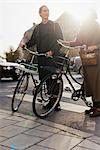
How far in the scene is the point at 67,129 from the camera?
17.0ft

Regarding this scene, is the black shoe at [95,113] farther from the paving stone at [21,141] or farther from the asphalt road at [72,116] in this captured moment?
the paving stone at [21,141]

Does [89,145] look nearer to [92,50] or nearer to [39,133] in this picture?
[39,133]

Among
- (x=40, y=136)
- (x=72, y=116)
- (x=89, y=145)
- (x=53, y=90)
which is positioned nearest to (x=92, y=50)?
(x=53, y=90)

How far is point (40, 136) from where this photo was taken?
4.79 meters

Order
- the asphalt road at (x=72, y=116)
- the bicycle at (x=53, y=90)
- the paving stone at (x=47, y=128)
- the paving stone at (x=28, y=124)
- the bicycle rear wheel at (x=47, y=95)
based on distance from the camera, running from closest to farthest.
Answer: the paving stone at (x=47, y=128), the paving stone at (x=28, y=124), the asphalt road at (x=72, y=116), the bicycle rear wheel at (x=47, y=95), the bicycle at (x=53, y=90)

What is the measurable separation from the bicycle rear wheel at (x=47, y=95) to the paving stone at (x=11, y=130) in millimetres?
851

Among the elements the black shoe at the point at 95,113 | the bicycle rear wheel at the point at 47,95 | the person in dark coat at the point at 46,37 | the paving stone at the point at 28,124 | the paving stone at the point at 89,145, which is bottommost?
the paving stone at the point at 89,145

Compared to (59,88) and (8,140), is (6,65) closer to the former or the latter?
(59,88)

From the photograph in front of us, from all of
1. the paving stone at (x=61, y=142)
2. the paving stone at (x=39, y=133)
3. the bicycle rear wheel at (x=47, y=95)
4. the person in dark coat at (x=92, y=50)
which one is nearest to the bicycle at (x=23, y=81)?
the bicycle rear wheel at (x=47, y=95)

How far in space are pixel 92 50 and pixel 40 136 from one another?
6.27ft

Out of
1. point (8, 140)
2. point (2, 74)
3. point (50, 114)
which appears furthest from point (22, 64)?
point (2, 74)

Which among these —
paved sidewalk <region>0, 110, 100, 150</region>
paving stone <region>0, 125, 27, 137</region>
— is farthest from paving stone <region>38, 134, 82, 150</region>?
paving stone <region>0, 125, 27, 137</region>

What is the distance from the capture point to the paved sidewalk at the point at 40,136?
4.35 metres

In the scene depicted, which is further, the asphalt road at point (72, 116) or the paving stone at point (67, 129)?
the asphalt road at point (72, 116)
